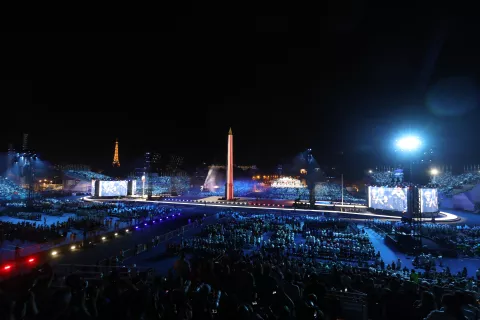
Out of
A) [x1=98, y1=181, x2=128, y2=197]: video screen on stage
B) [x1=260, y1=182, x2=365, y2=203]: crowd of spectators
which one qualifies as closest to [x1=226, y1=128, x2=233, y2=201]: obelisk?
[x1=260, y1=182, x2=365, y2=203]: crowd of spectators

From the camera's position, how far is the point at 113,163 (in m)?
110

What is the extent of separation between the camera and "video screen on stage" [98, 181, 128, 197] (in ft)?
166

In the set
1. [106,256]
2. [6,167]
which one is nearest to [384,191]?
[106,256]

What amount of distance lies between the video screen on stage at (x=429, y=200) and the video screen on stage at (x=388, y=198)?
185 cm

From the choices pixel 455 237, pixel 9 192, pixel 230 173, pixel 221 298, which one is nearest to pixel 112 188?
pixel 9 192

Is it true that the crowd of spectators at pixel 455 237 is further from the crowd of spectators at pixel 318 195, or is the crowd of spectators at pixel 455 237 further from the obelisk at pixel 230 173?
the obelisk at pixel 230 173

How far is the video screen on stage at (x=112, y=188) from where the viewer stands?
5066 cm

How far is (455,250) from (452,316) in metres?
17.7

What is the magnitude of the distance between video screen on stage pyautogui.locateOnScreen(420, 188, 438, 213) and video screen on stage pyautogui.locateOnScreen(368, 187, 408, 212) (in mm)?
1854

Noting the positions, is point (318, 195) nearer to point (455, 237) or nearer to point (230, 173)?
point (230, 173)

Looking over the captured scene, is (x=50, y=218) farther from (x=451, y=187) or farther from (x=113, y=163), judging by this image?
(x=113, y=163)

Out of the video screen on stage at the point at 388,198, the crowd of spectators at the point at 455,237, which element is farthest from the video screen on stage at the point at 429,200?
the crowd of spectators at the point at 455,237

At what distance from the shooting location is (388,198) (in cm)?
3475

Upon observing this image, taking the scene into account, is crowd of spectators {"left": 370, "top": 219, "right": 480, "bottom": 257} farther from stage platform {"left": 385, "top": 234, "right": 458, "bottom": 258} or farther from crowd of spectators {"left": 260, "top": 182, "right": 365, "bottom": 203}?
crowd of spectators {"left": 260, "top": 182, "right": 365, "bottom": 203}
